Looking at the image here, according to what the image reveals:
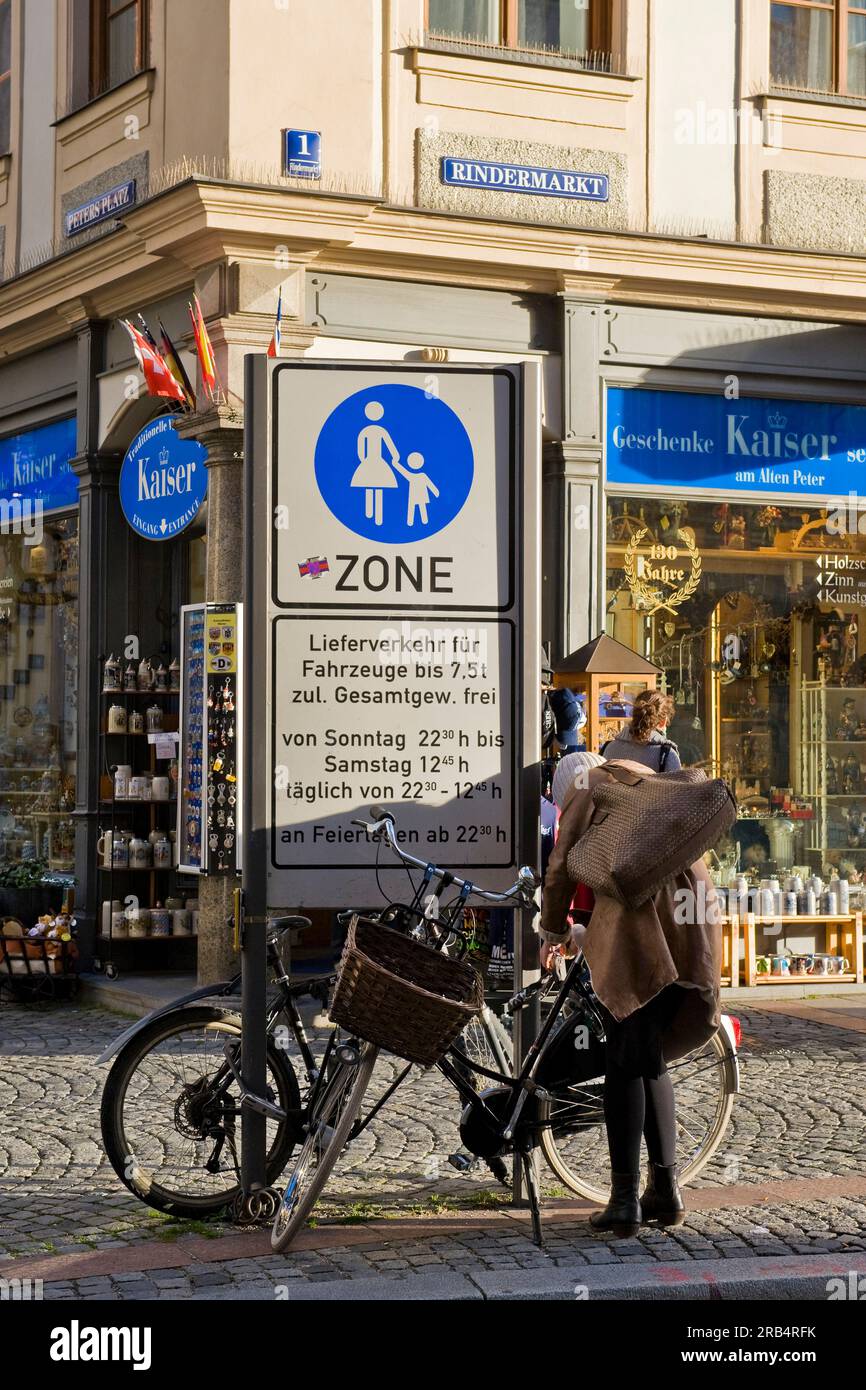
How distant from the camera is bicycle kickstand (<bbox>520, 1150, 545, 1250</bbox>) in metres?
5.38

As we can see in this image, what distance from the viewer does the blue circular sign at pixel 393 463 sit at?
228 inches

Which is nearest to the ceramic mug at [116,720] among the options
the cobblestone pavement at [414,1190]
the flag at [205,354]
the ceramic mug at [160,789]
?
the ceramic mug at [160,789]

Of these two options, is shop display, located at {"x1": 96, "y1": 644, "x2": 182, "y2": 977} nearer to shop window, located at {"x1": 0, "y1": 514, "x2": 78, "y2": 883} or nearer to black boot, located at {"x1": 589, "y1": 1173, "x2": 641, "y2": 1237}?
shop window, located at {"x1": 0, "y1": 514, "x2": 78, "y2": 883}

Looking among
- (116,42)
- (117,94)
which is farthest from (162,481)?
(116,42)

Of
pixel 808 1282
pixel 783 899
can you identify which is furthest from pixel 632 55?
pixel 808 1282

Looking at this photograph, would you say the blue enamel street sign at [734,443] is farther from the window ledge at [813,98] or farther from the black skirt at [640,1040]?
the black skirt at [640,1040]

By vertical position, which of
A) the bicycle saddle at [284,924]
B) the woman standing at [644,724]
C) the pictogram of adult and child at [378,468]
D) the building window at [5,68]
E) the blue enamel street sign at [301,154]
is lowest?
the bicycle saddle at [284,924]

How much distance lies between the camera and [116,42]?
40.1 ft

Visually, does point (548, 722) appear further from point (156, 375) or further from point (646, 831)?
point (646, 831)

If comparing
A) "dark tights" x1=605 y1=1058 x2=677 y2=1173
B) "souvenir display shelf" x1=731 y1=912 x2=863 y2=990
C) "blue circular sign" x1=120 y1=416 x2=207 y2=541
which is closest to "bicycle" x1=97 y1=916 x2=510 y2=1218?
"dark tights" x1=605 y1=1058 x2=677 y2=1173

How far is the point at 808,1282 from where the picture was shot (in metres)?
4.93
